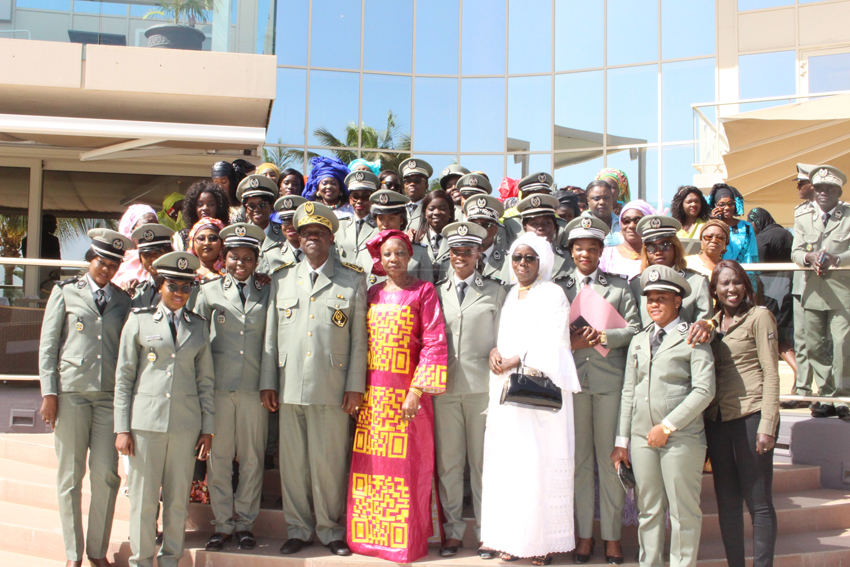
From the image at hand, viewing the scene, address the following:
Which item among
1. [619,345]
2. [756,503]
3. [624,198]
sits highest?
[624,198]

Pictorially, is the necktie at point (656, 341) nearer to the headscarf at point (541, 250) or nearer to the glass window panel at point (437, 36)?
the headscarf at point (541, 250)

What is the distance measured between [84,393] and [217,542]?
4.60ft

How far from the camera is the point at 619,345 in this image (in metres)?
5.17

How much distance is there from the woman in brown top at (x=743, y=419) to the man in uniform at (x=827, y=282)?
6.38 ft

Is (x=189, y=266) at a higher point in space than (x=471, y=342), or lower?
higher

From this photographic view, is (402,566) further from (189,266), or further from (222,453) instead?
(189,266)

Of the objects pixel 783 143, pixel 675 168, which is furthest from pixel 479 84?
pixel 783 143

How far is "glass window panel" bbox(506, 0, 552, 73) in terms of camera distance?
19.5 metres

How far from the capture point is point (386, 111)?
64.8 ft

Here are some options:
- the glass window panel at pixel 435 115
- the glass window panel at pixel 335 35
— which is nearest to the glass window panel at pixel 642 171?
the glass window panel at pixel 435 115

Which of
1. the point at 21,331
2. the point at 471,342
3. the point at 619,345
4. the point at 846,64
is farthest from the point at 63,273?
the point at 846,64

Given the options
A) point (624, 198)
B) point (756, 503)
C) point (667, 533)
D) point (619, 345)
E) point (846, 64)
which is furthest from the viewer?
point (846, 64)

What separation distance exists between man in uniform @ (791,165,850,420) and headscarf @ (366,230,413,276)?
3749mm

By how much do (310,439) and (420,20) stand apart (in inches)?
667
